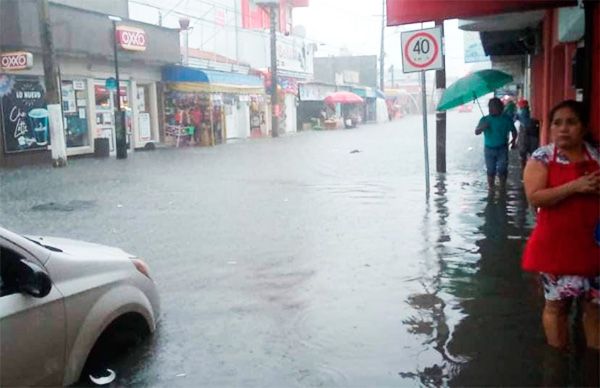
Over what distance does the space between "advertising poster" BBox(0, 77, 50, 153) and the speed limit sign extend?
1386 centimetres

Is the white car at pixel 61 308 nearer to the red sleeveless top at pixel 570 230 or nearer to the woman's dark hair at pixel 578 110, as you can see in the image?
the red sleeveless top at pixel 570 230

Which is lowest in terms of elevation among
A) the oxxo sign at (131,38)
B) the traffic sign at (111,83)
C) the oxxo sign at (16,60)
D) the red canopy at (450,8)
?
the red canopy at (450,8)

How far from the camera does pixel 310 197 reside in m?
12.5

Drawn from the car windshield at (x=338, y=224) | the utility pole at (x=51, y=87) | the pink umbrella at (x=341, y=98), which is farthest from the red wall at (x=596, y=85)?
the pink umbrella at (x=341, y=98)

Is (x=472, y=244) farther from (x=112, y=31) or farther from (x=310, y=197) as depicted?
(x=112, y=31)

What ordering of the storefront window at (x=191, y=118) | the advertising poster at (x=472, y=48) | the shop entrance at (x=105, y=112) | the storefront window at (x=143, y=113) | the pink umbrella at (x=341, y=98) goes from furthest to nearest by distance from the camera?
the pink umbrella at (x=341, y=98) → the storefront window at (x=191, y=118) → the storefront window at (x=143, y=113) → the shop entrance at (x=105, y=112) → the advertising poster at (x=472, y=48)

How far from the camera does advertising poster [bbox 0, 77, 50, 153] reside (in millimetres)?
20484

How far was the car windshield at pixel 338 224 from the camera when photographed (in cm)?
421

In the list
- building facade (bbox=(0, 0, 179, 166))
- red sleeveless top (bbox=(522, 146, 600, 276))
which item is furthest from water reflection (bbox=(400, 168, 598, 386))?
building facade (bbox=(0, 0, 179, 166))

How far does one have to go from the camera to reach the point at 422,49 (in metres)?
11.0

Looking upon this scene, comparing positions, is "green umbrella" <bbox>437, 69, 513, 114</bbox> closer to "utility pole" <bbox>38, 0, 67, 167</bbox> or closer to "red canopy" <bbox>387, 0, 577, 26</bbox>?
"red canopy" <bbox>387, 0, 577, 26</bbox>

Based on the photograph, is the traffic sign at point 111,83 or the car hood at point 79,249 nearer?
the car hood at point 79,249

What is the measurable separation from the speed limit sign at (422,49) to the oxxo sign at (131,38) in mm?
15920

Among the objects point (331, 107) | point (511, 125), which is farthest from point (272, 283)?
point (331, 107)
